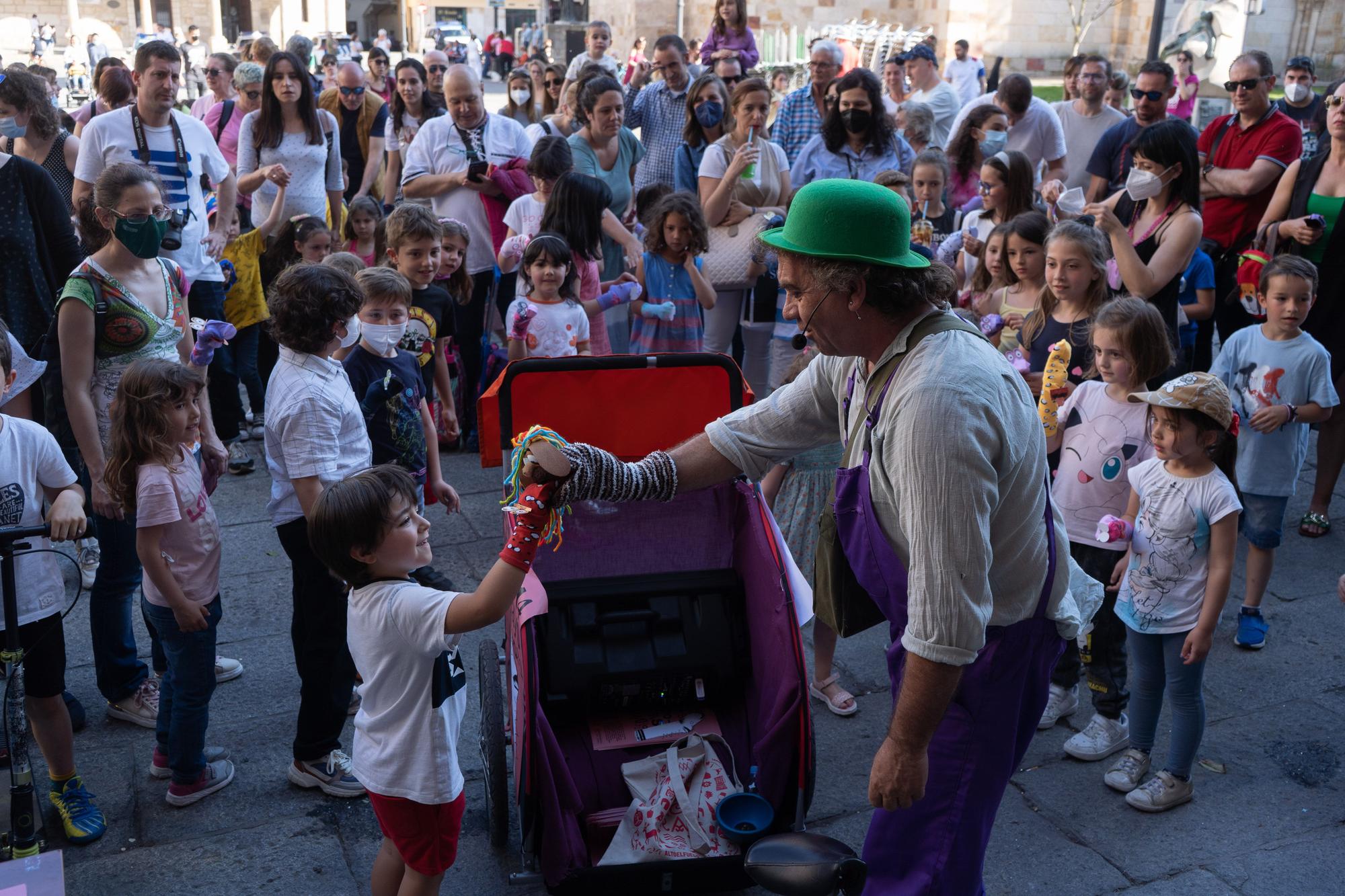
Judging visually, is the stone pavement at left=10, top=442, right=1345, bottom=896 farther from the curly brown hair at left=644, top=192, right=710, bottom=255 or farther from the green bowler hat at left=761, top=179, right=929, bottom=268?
the curly brown hair at left=644, top=192, right=710, bottom=255

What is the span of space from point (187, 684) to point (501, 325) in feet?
11.9

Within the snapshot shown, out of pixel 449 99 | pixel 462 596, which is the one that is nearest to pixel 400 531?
pixel 462 596

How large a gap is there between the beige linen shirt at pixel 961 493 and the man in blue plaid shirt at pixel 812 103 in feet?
19.1

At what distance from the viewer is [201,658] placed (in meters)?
3.36

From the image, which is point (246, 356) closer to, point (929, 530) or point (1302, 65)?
point (929, 530)

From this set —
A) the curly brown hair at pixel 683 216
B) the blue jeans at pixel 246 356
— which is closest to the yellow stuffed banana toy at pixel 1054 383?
the curly brown hair at pixel 683 216

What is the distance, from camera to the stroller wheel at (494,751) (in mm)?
3150

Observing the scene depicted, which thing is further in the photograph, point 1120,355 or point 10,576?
point 1120,355

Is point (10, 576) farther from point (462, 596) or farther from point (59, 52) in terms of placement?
point (59, 52)

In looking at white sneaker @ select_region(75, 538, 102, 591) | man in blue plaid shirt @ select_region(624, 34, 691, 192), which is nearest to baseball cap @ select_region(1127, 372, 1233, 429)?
white sneaker @ select_region(75, 538, 102, 591)

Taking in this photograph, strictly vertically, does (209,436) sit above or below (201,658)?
above

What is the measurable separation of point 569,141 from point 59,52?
4086 centimetres

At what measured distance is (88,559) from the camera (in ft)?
16.4

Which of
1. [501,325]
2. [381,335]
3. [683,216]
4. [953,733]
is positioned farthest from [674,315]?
[953,733]
